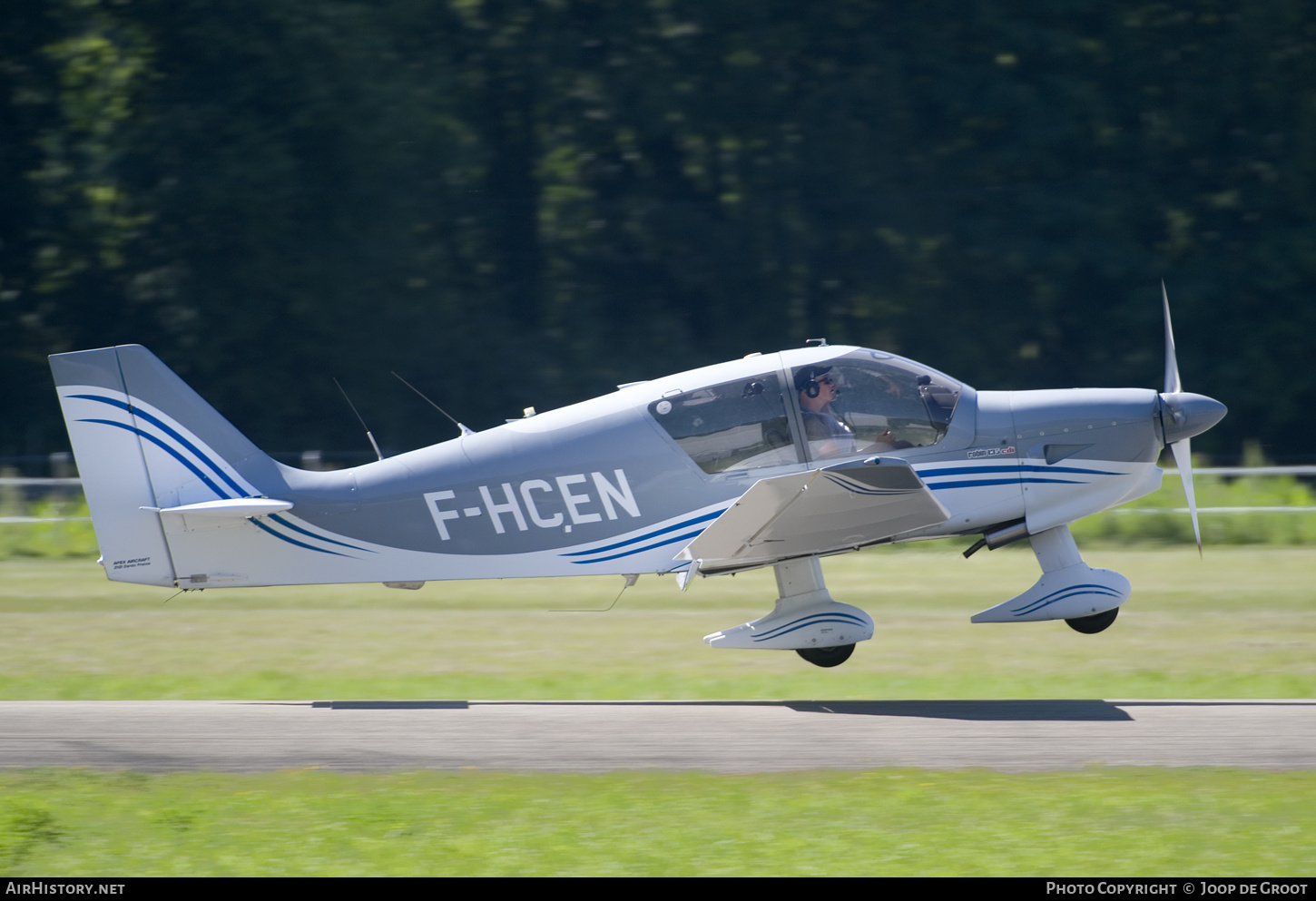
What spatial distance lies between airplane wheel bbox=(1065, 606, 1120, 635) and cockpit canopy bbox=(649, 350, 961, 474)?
156cm

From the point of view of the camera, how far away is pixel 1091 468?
8.57 m

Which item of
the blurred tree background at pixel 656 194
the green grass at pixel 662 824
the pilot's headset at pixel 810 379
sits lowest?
the blurred tree background at pixel 656 194

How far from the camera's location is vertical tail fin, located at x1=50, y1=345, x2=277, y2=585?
838 cm

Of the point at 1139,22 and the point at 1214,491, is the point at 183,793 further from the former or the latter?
the point at 1139,22

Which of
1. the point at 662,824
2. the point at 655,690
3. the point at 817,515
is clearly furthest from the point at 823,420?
the point at 662,824

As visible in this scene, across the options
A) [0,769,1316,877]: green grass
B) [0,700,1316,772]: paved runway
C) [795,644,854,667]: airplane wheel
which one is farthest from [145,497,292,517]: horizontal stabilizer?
[795,644,854,667]: airplane wheel

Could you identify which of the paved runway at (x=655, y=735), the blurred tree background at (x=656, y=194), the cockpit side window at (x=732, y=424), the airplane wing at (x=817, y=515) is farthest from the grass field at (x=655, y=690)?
the blurred tree background at (x=656, y=194)

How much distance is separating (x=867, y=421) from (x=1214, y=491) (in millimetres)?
9115

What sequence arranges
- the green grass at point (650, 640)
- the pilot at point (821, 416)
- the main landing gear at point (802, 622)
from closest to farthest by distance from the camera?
the pilot at point (821, 416), the main landing gear at point (802, 622), the green grass at point (650, 640)

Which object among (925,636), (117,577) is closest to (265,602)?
(117,577)

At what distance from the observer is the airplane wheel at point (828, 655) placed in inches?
356

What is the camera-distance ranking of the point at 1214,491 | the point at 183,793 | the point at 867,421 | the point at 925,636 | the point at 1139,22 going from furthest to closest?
the point at 1139,22 → the point at 1214,491 → the point at 925,636 → the point at 867,421 → the point at 183,793

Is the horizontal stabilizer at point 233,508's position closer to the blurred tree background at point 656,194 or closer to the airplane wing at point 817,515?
the airplane wing at point 817,515

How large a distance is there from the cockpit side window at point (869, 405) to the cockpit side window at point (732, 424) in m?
0.17
